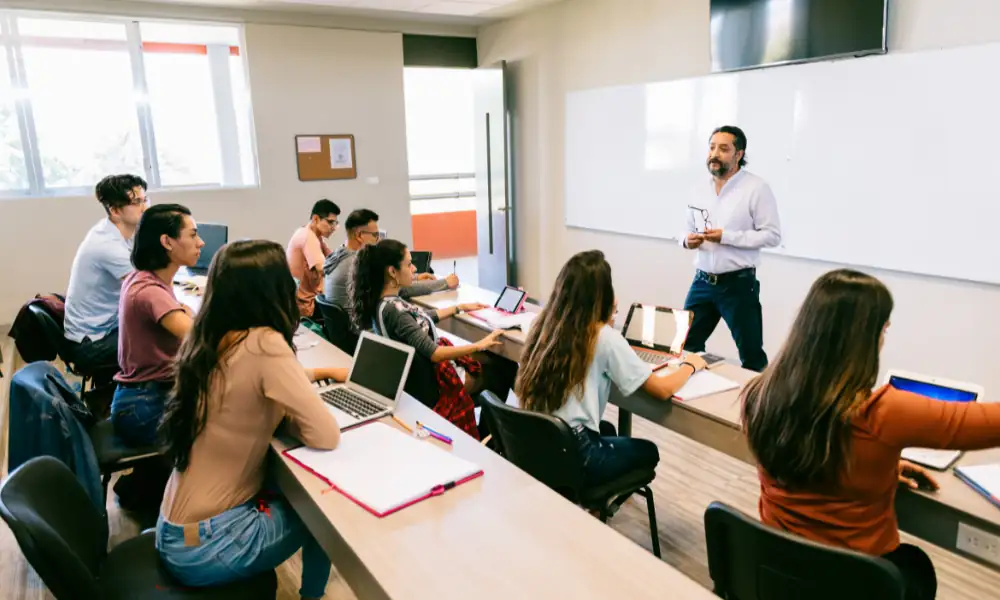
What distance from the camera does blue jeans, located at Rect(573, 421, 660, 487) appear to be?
205 cm

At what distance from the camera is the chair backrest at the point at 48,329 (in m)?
3.07

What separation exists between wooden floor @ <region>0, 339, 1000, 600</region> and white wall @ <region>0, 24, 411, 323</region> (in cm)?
354

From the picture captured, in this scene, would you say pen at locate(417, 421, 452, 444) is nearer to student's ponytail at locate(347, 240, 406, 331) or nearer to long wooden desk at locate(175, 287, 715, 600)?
long wooden desk at locate(175, 287, 715, 600)

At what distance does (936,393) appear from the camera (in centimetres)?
165

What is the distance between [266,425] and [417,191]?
768 cm

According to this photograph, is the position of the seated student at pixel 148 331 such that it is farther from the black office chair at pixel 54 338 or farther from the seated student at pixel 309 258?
the seated student at pixel 309 258

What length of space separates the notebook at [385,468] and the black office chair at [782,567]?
0.57 m

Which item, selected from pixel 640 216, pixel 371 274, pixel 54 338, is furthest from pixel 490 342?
pixel 640 216

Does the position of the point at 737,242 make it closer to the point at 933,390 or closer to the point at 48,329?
→ the point at 933,390

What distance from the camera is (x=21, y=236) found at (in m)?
5.43

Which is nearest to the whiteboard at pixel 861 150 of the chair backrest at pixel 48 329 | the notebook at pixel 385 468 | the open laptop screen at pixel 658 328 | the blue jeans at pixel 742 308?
the blue jeans at pixel 742 308

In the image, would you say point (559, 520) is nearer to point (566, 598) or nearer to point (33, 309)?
point (566, 598)

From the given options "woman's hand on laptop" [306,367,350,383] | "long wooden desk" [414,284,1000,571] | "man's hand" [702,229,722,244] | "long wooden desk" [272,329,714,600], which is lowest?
"long wooden desk" [414,284,1000,571]

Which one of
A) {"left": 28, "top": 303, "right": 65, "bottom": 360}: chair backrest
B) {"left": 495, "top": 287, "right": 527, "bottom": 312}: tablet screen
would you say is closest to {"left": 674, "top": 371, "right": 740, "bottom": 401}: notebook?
{"left": 495, "top": 287, "right": 527, "bottom": 312}: tablet screen
